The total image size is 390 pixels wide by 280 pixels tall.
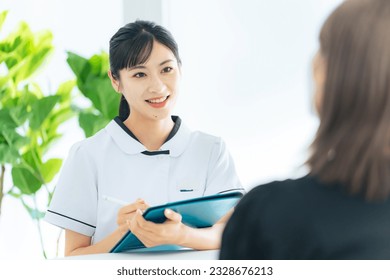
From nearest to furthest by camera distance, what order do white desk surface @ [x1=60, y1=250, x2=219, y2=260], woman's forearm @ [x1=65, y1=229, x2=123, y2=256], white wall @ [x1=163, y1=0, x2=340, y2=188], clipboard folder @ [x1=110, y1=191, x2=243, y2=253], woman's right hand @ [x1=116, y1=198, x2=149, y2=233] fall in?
clipboard folder @ [x1=110, y1=191, x2=243, y2=253] → white desk surface @ [x1=60, y1=250, x2=219, y2=260] → woman's right hand @ [x1=116, y1=198, x2=149, y2=233] → woman's forearm @ [x1=65, y1=229, x2=123, y2=256] → white wall @ [x1=163, y1=0, x2=340, y2=188]

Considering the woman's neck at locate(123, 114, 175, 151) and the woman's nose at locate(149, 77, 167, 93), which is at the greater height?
the woman's nose at locate(149, 77, 167, 93)

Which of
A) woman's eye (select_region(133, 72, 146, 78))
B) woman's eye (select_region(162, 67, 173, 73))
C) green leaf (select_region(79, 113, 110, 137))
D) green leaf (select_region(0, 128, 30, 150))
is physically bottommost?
green leaf (select_region(0, 128, 30, 150))

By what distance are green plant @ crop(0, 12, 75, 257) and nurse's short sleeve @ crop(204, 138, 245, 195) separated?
0.89 m

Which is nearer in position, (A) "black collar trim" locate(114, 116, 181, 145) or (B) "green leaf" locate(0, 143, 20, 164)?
(A) "black collar trim" locate(114, 116, 181, 145)

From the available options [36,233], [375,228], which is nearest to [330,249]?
[375,228]

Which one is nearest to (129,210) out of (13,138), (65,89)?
(13,138)

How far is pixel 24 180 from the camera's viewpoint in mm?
2516

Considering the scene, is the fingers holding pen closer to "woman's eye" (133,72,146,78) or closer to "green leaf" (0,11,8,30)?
"woman's eye" (133,72,146,78)

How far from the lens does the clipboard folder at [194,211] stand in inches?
47.4

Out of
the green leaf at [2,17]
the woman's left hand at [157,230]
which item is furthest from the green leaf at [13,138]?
the woman's left hand at [157,230]

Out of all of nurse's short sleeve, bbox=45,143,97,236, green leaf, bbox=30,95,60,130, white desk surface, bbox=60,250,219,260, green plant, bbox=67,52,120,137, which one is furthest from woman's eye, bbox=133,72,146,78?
green leaf, bbox=30,95,60,130

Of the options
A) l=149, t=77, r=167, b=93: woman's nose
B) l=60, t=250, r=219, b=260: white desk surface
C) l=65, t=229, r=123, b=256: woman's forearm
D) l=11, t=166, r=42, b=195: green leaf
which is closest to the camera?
l=60, t=250, r=219, b=260: white desk surface

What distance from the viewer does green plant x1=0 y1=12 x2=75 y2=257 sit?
2.41 meters
